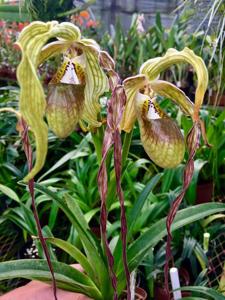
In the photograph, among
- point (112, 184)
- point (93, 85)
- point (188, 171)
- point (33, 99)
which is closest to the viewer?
point (33, 99)

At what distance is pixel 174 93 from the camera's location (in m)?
0.76

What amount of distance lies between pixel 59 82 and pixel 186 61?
200mm

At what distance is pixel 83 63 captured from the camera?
0.76 m

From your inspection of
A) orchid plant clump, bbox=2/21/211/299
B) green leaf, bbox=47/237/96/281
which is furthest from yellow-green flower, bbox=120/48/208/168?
green leaf, bbox=47/237/96/281

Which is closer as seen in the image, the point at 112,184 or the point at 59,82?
the point at 59,82

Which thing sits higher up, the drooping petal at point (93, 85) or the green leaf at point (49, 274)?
the drooping petal at point (93, 85)

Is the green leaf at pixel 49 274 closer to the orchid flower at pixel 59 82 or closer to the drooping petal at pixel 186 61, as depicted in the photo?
the orchid flower at pixel 59 82

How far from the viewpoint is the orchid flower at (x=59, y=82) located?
0.53 meters

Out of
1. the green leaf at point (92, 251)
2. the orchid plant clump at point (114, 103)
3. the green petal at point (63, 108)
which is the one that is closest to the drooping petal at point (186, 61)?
the orchid plant clump at point (114, 103)

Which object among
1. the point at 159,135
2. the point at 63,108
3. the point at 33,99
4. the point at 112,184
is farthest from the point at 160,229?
the point at 33,99

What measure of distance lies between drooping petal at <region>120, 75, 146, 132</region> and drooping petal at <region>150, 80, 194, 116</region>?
0.09 feet

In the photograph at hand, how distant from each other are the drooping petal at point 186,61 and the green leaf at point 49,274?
0.41 metres

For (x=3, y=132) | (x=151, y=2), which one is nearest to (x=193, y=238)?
(x=3, y=132)

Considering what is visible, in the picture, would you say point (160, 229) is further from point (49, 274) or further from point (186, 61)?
point (186, 61)
